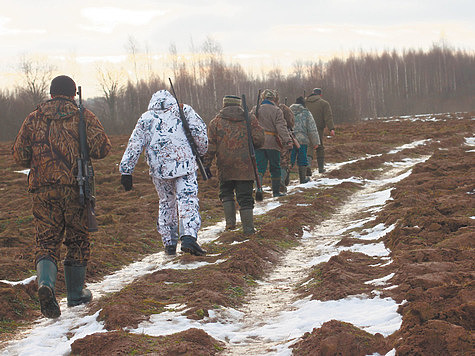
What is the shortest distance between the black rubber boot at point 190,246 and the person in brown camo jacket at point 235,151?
60.8 inches

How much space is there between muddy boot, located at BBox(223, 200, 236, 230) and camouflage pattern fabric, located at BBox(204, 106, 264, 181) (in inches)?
20.2

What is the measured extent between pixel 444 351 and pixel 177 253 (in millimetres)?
4869

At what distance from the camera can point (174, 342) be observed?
369 cm

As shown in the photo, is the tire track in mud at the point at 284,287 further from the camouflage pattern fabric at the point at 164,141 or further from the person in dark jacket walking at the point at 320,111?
the person in dark jacket walking at the point at 320,111

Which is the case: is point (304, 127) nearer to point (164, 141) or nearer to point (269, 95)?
point (269, 95)

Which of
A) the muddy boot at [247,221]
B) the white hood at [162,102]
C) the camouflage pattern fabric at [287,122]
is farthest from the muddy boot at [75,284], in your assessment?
the camouflage pattern fabric at [287,122]

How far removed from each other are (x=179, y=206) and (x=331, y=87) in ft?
139

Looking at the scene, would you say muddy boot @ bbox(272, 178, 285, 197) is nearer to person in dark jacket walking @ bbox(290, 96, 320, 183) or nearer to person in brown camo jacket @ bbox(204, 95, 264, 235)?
person in dark jacket walking @ bbox(290, 96, 320, 183)

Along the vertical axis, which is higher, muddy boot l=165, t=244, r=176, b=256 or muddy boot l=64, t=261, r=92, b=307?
muddy boot l=64, t=261, r=92, b=307

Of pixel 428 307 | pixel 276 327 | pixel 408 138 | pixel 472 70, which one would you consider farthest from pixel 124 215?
pixel 472 70

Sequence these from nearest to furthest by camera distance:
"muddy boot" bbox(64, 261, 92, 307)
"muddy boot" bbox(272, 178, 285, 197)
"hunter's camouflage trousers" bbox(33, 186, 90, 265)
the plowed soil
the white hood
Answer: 1. the plowed soil
2. "hunter's camouflage trousers" bbox(33, 186, 90, 265)
3. "muddy boot" bbox(64, 261, 92, 307)
4. the white hood
5. "muddy boot" bbox(272, 178, 285, 197)

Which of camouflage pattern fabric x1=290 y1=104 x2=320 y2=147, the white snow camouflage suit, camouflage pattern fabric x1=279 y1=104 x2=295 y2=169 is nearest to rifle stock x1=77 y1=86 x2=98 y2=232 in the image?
the white snow camouflage suit

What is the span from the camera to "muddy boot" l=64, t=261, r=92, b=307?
5.15 meters

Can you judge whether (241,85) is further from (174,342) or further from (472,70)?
(174,342)
